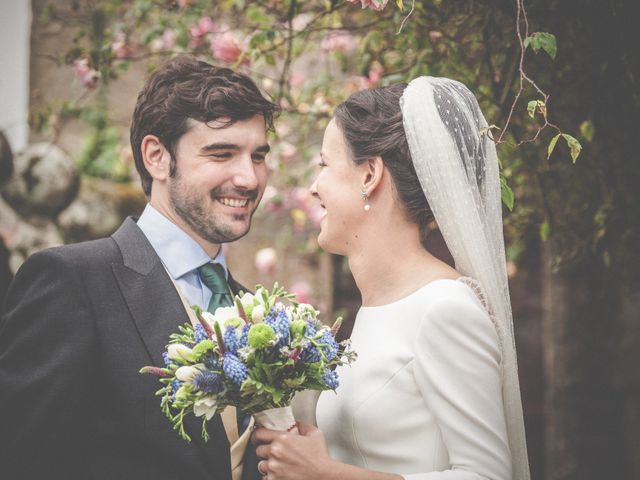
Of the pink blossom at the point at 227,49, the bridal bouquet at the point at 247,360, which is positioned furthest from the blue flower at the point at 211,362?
the pink blossom at the point at 227,49

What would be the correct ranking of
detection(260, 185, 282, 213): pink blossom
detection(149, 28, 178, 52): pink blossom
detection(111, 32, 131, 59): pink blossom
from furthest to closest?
detection(149, 28, 178, 52): pink blossom < detection(260, 185, 282, 213): pink blossom < detection(111, 32, 131, 59): pink blossom

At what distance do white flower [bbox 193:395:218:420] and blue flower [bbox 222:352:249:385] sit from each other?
97 millimetres

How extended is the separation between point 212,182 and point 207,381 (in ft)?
3.43

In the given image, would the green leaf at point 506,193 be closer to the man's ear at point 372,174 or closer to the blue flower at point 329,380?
the man's ear at point 372,174

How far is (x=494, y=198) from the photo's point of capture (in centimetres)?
248

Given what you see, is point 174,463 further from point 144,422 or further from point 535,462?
point 535,462

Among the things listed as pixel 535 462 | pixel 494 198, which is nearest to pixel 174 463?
pixel 494 198

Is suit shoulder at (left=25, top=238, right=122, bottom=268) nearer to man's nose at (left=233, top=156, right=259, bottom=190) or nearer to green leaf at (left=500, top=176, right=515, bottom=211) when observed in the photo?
man's nose at (left=233, top=156, right=259, bottom=190)

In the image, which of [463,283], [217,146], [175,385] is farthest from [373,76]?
[175,385]

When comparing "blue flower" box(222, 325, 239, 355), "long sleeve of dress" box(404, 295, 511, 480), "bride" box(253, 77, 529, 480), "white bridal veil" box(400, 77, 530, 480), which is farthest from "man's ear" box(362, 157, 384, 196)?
"blue flower" box(222, 325, 239, 355)

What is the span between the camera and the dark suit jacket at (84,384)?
216 centimetres

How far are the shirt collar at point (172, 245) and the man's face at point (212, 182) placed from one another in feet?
0.21

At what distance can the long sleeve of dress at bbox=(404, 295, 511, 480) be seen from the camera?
2.10 meters

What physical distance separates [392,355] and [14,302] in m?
1.25
